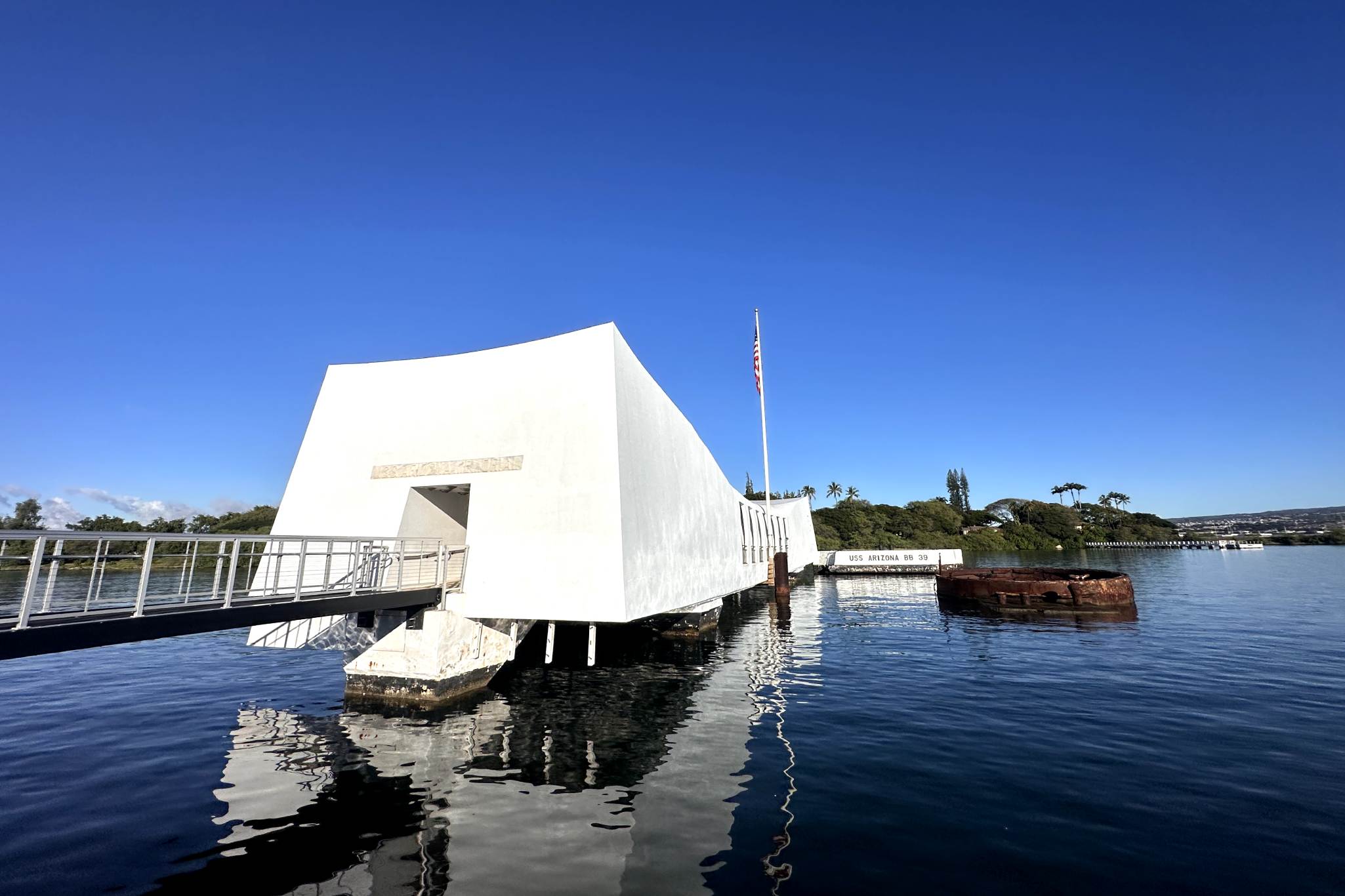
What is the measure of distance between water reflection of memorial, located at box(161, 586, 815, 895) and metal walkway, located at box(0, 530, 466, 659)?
290cm

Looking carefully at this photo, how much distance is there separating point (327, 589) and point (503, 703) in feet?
17.4

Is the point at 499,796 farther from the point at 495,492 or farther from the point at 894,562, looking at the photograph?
the point at 894,562

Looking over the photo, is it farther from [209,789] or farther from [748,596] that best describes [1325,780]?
[748,596]

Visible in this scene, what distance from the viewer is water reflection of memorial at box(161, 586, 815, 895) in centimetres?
707

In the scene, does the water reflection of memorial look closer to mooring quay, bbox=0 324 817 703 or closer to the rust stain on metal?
mooring quay, bbox=0 324 817 703

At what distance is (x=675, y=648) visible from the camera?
78.8 ft

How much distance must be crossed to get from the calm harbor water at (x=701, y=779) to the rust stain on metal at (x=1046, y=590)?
11.8 metres

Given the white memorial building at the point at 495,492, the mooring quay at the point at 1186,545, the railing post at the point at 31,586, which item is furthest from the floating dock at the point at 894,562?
the mooring quay at the point at 1186,545

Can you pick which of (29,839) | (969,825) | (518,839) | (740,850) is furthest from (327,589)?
(969,825)

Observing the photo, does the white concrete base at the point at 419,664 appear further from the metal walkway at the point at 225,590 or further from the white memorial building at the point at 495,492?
the metal walkway at the point at 225,590

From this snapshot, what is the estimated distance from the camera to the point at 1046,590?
34250mm

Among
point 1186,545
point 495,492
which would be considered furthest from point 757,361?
point 1186,545

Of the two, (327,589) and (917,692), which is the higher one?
(327,589)

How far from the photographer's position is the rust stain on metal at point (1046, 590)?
32000 millimetres
